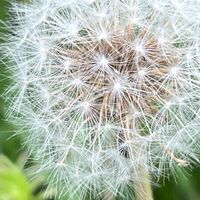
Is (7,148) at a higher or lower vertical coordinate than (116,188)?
higher

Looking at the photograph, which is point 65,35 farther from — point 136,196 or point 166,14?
point 136,196

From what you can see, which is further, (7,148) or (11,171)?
(7,148)

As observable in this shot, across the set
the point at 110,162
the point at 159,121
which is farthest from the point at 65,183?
the point at 159,121

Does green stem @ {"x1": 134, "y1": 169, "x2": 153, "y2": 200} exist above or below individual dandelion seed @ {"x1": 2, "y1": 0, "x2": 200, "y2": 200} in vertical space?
below

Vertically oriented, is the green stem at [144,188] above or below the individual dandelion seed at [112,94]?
below

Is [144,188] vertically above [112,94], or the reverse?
[112,94]

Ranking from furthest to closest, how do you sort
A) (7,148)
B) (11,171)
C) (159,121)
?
(7,148) < (159,121) < (11,171)

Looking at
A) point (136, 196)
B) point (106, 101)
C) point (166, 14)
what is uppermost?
point (166, 14)

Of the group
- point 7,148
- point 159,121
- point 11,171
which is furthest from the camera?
point 7,148
